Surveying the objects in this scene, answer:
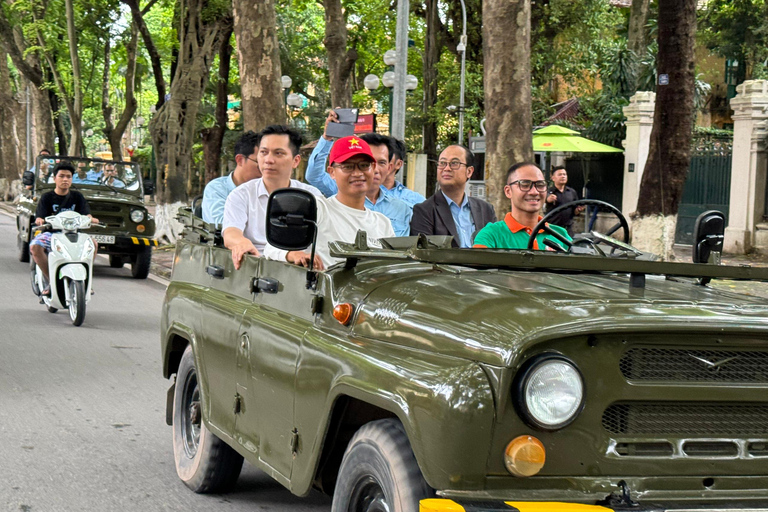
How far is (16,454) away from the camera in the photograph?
18.9 ft

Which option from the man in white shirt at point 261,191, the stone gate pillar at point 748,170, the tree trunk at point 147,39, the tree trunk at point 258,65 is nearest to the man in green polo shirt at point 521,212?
the man in white shirt at point 261,191

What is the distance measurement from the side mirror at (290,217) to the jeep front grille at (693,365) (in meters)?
1.27

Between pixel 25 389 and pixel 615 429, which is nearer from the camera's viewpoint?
pixel 615 429

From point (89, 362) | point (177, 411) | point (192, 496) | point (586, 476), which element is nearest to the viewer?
point (586, 476)

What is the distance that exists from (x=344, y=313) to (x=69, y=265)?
27.8 feet

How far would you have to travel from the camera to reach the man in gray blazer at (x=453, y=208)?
6621 mm

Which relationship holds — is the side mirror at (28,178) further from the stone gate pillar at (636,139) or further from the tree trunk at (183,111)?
the stone gate pillar at (636,139)

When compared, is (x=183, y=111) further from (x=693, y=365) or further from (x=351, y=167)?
(x=693, y=365)

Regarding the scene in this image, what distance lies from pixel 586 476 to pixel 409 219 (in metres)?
4.16

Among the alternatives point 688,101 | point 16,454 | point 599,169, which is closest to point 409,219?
point 16,454

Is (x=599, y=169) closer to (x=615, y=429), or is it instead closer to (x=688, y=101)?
(x=688, y=101)

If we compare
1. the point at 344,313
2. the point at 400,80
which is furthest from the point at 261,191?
the point at 400,80

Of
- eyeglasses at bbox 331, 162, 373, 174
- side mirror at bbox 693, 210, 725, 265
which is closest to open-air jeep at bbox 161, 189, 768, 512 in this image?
side mirror at bbox 693, 210, 725, 265

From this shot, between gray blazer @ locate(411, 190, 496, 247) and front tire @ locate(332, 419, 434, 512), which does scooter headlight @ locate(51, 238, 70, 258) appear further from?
front tire @ locate(332, 419, 434, 512)
